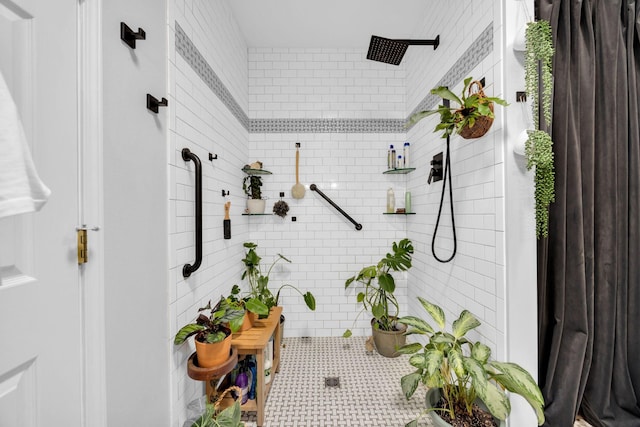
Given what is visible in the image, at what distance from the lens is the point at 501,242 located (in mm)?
1205

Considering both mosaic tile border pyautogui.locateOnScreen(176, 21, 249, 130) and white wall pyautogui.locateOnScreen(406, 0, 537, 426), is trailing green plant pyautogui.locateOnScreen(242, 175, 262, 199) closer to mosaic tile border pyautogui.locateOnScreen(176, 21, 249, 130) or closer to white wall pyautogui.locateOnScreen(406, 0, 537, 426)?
mosaic tile border pyautogui.locateOnScreen(176, 21, 249, 130)

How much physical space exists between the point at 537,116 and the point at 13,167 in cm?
175

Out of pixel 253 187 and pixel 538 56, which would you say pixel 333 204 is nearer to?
pixel 253 187

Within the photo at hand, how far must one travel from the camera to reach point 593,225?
1.23 meters

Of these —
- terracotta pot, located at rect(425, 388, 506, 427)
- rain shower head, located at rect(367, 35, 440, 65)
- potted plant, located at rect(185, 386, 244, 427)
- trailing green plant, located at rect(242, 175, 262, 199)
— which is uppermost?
rain shower head, located at rect(367, 35, 440, 65)

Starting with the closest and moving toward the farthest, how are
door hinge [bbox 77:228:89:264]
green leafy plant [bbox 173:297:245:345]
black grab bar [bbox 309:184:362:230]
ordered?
door hinge [bbox 77:228:89:264] < green leafy plant [bbox 173:297:245:345] < black grab bar [bbox 309:184:362:230]

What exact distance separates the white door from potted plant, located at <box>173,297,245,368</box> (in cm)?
41

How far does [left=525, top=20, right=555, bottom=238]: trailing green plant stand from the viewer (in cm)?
105

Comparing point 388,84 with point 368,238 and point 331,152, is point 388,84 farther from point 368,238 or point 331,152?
point 368,238

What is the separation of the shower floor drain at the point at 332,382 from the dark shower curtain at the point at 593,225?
3.79 ft

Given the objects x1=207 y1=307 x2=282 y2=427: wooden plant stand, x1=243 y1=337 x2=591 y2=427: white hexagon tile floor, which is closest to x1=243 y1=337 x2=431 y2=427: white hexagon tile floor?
x1=243 y1=337 x2=591 y2=427: white hexagon tile floor

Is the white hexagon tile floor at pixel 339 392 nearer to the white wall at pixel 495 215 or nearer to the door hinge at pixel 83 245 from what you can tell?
the white wall at pixel 495 215

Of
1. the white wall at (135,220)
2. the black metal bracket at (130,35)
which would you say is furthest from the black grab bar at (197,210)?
the black metal bracket at (130,35)

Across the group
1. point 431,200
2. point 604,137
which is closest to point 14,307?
point 431,200
